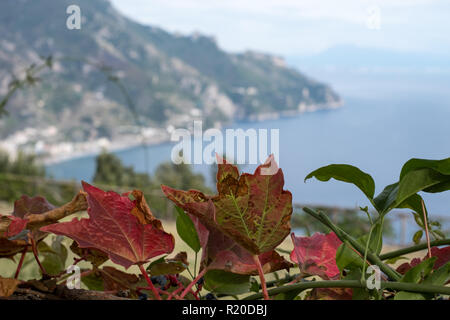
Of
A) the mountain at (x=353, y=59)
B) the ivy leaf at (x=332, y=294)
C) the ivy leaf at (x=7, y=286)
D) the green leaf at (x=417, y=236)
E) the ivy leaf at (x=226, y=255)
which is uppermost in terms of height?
the mountain at (x=353, y=59)

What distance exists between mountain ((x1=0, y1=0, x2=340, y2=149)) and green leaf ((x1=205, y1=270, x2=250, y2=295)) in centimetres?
760

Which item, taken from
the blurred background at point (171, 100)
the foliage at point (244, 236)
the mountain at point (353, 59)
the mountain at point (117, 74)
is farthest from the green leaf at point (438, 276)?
the mountain at point (117, 74)

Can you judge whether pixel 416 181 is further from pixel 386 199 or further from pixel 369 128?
pixel 369 128

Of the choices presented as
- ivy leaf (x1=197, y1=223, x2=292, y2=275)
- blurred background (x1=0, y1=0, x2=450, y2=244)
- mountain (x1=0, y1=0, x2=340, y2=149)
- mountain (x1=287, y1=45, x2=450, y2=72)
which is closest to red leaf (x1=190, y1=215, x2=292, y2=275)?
ivy leaf (x1=197, y1=223, x2=292, y2=275)

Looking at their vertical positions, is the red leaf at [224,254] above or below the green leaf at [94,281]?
above

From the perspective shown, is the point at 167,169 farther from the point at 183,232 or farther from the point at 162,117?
the point at 183,232

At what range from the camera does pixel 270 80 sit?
7625 millimetres

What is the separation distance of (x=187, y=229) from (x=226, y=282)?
2cm

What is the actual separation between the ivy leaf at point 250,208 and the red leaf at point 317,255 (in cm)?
2

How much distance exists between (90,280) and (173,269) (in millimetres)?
40

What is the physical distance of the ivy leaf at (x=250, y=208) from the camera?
8 centimetres

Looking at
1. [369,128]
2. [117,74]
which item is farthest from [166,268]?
[117,74]

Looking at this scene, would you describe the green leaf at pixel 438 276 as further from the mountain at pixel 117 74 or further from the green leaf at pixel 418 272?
the mountain at pixel 117 74

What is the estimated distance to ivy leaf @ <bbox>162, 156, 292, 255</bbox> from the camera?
82 millimetres
